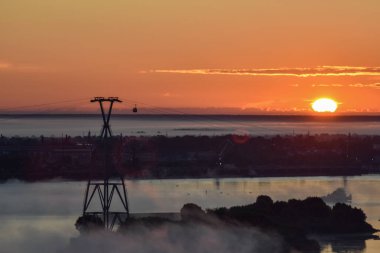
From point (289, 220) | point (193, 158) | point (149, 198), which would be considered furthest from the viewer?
point (193, 158)

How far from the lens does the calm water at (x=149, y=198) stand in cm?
2144

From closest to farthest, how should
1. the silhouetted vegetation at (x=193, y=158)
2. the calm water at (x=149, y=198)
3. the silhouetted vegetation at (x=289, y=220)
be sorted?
the silhouetted vegetation at (x=289, y=220) → the calm water at (x=149, y=198) → the silhouetted vegetation at (x=193, y=158)

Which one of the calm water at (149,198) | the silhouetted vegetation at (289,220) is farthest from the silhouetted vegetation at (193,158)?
the silhouetted vegetation at (289,220)

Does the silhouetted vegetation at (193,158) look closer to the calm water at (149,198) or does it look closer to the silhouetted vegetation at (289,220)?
the calm water at (149,198)

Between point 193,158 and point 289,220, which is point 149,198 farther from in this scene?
point 193,158

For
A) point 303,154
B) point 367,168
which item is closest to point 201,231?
point 367,168

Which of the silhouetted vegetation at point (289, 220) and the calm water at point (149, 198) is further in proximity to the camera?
the calm water at point (149, 198)

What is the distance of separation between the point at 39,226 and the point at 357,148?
3492cm

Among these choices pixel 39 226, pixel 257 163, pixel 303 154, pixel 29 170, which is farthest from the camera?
pixel 303 154

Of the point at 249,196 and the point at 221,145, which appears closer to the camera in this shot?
the point at 249,196

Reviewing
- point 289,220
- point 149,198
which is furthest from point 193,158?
point 289,220

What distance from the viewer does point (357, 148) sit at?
56.8m

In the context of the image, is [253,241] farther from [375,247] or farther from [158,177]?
[158,177]

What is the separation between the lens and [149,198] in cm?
3184
